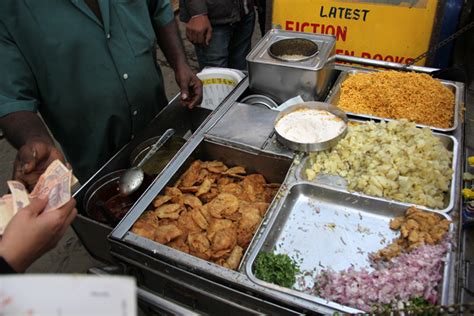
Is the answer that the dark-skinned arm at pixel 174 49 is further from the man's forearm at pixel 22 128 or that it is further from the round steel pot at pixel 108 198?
the man's forearm at pixel 22 128

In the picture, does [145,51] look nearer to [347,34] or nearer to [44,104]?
[44,104]

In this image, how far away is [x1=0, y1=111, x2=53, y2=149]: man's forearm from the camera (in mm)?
2010

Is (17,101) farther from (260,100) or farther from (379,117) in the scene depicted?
(379,117)

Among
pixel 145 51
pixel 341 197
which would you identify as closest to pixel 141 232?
pixel 341 197

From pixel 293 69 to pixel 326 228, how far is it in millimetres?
1075

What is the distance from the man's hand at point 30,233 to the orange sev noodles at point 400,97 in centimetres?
189

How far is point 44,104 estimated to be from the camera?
2.38 m

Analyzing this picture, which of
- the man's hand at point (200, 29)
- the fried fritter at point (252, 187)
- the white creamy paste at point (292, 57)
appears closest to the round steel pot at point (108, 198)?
the fried fritter at point (252, 187)

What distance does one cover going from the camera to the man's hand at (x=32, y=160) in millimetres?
1758

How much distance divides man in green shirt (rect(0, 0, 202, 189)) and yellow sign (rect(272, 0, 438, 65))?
135 centimetres

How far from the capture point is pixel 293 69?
2451 mm

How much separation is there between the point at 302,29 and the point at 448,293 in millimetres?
2803

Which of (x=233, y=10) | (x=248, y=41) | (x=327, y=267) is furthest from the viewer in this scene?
(x=248, y=41)

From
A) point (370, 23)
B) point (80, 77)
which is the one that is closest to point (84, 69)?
point (80, 77)
